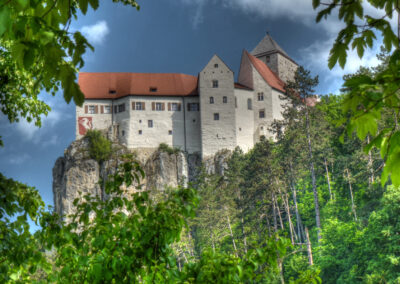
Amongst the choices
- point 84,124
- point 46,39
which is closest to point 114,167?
point 84,124

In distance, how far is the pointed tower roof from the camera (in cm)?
7019

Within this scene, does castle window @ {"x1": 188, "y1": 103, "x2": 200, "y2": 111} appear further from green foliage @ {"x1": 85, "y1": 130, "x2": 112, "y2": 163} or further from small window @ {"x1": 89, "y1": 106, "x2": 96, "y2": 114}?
small window @ {"x1": 89, "y1": 106, "x2": 96, "y2": 114}

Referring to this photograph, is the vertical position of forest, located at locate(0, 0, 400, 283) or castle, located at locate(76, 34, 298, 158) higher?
castle, located at locate(76, 34, 298, 158)

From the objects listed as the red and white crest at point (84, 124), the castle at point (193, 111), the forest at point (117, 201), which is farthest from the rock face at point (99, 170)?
the forest at point (117, 201)

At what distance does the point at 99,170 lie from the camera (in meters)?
53.2

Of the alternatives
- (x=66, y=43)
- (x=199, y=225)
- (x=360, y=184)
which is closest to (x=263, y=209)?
(x=199, y=225)

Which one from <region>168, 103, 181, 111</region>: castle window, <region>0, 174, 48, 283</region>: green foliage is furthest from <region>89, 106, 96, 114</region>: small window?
<region>0, 174, 48, 283</region>: green foliage

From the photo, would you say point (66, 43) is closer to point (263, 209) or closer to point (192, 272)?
point (192, 272)

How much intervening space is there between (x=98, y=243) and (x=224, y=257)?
4.63ft

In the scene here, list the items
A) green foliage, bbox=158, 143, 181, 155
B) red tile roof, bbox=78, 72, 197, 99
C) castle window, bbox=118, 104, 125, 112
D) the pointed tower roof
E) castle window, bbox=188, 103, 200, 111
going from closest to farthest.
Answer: green foliage, bbox=158, 143, 181, 155 → castle window, bbox=188, 103, 200, 111 → castle window, bbox=118, 104, 125, 112 → red tile roof, bbox=78, 72, 197, 99 → the pointed tower roof

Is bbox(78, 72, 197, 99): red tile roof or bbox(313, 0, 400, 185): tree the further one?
bbox(78, 72, 197, 99): red tile roof

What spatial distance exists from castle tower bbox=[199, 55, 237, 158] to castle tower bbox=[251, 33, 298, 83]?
1399 cm

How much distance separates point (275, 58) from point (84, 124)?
3177cm

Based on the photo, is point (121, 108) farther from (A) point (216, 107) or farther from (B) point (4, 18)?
(B) point (4, 18)
